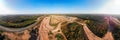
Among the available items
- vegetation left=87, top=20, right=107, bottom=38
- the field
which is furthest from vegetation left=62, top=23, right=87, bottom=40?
vegetation left=87, top=20, right=107, bottom=38

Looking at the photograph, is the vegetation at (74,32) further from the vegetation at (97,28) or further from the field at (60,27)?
the vegetation at (97,28)

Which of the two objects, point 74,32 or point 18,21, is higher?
point 18,21

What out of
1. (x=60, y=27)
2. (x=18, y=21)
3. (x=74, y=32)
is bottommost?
(x=74, y=32)

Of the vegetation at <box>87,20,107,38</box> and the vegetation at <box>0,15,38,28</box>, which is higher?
the vegetation at <box>0,15,38,28</box>

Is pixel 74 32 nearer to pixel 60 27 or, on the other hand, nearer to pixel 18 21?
pixel 60 27

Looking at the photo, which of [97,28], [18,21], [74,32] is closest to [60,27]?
[74,32]

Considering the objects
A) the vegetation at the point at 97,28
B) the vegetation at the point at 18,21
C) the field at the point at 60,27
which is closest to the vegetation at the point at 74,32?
the field at the point at 60,27

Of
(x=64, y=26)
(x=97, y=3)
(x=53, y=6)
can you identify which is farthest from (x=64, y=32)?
(x=97, y=3)

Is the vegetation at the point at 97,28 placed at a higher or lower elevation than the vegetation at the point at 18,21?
lower

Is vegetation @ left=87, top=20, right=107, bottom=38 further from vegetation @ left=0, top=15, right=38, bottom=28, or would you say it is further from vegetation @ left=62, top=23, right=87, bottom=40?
vegetation @ left=0, top=15, right=38, bottom=28
